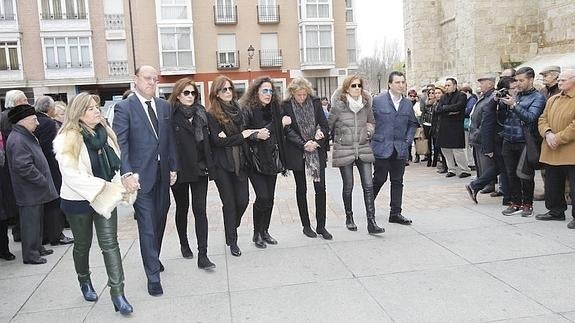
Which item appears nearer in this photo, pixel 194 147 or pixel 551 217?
pixel 194 147

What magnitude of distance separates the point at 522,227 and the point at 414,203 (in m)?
1.98

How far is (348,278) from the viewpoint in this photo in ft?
14.8

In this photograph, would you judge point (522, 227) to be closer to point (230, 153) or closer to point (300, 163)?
point (300, 163)

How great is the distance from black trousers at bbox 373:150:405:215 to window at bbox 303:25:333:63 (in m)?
27.2

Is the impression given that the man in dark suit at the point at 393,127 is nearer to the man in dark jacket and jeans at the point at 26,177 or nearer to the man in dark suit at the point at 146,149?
the man in dark suit at the point at 146,149

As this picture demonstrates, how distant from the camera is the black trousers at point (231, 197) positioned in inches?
202

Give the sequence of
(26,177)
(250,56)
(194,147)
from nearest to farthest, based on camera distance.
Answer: (194,147) → (26,177) → (250,56)

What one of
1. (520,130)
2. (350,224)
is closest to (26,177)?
(350,224)

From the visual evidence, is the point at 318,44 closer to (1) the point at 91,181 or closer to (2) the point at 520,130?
(2) the point at 520,130

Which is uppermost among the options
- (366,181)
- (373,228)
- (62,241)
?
(366,181)

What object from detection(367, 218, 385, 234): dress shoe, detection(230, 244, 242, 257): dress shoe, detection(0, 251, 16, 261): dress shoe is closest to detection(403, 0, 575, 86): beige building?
detection(367, 218, 385, 234): dress shoe

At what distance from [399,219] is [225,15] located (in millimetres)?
27884

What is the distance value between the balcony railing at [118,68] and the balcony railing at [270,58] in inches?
330

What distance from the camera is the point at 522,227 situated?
5949 mm
